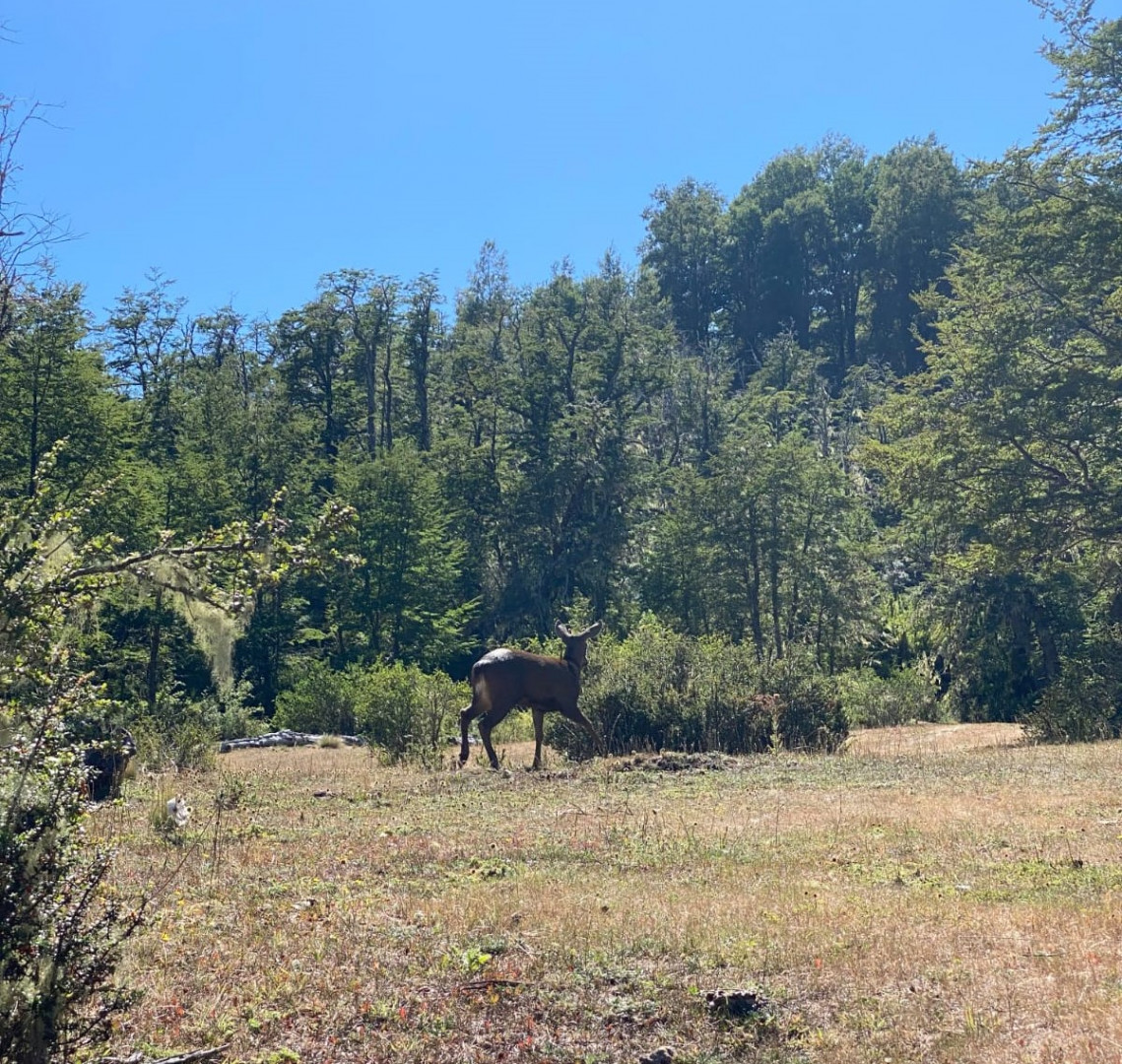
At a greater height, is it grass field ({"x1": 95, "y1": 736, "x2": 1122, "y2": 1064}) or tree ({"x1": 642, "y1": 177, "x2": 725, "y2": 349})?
tree ({"x1": 642, "y1": 177, "x2": 725, "y2": 349})

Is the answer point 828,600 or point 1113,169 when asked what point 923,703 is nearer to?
point 828,600

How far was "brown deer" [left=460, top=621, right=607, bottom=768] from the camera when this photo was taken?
1728cm

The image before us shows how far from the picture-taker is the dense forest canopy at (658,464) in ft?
81.0

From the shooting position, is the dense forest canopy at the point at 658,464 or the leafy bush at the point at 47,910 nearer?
the leafy bush at the point at 47,910

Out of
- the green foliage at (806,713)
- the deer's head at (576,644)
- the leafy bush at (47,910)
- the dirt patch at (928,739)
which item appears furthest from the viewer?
the dirt patch at (928,739)

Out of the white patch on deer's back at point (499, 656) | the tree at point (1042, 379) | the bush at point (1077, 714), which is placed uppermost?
the tree at point (1042, 379)

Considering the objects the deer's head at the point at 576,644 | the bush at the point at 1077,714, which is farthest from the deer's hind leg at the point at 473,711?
the bush at the point at 1077,714

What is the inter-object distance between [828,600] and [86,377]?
23.2m

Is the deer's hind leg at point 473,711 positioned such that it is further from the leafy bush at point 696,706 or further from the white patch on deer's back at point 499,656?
the leafy bush at point 696,706

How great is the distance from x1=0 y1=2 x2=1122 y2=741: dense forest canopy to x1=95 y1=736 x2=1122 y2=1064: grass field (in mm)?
2137

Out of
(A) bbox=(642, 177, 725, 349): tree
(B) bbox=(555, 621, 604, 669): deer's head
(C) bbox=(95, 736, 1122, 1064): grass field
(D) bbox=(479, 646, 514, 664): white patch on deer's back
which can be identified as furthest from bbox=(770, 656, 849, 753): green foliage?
(A) bbox=(642, 177, 725, 349): tree

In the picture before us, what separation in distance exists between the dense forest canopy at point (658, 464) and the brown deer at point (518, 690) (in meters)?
3.21

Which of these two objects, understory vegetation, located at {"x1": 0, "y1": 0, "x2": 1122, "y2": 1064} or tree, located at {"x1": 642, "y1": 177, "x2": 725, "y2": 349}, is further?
tree, located at {"x1": 642, "y1": 177, "x2": 725, "y2": 349}

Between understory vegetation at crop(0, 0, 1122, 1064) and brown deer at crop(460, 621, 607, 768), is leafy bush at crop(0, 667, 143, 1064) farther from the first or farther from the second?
brown deer at crop(460, 621, 607, 768)
